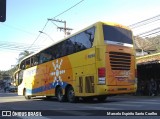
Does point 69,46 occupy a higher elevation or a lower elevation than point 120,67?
higher

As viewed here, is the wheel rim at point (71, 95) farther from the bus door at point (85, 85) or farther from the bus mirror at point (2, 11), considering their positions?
the bus mirror at point (2, 11)

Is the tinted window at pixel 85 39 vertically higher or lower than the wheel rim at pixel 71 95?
higher

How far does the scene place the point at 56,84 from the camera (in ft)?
70.7

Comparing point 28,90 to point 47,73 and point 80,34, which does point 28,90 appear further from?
point 80,34

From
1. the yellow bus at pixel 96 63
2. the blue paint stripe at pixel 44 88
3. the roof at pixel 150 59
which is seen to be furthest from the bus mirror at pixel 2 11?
the roof at pixel 150 59

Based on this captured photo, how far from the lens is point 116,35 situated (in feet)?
58.5

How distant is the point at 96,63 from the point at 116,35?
1.98m

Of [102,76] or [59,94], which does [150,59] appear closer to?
[59,94]

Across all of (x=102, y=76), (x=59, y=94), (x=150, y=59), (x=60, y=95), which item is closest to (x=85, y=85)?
(x=102, y=76)

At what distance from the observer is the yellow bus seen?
17.1 metres

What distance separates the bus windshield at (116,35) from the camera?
687 inches

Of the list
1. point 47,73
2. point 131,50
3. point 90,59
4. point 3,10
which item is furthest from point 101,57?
point 3,10

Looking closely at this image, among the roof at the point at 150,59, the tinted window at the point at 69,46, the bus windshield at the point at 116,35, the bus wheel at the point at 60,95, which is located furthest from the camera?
the roof at the point at 150,59

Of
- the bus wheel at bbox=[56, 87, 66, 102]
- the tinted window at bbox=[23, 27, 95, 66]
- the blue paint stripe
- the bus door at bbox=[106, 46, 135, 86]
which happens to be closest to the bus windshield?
the bus door at bbox=[106, 46, 135, 86]
